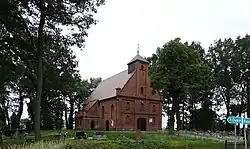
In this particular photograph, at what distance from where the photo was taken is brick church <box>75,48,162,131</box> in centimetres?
6241

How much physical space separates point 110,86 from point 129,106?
8023 mm

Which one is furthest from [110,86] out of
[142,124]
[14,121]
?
[14,121]

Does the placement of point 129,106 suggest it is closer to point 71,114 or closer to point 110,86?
point 110,86

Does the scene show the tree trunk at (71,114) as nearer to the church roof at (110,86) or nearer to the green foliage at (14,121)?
the church roof at (110,86)

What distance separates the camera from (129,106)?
63.1m

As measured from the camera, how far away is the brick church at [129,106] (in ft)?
205

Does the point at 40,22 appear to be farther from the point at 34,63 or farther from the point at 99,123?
the point at 99,123

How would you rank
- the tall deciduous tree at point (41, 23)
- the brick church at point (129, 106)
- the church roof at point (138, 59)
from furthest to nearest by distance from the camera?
1. the church roof at point (138, 59)
2. the brick church at point (129, 106)
3. the tall deciduous tree at point (41, 23)

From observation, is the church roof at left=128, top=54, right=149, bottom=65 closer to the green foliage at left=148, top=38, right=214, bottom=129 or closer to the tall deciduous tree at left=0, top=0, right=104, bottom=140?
the green foliage at left=148, top=38, right=214, bottom=129

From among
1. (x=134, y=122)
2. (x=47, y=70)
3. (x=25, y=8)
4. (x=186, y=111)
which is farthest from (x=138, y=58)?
(x=25, y=8)

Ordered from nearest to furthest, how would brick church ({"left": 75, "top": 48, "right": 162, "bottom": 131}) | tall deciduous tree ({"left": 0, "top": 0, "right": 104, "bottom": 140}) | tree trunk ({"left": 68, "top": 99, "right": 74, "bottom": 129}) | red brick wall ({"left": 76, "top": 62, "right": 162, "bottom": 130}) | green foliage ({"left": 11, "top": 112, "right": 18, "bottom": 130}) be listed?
1. tall deciduous tree ({"left": 0, "top": 0, "right": 104, "bottom": 140})
2. red brick wall ({"left": 76, "top": 62, "right": 162, "bottom": 130})
3. brick church ({"left": 75, "top": 48, "right": 162, "bottom": 131})
4. green foliage ({"left": 11, "top": 112, "right": 18, "bottom": 130})
5. tree trunk ({"left": 68, "top": 99, "right": 74, "bottom": 129})

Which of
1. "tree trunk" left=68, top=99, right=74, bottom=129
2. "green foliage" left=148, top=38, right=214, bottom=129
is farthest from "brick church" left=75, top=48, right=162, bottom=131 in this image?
"tree trunk" left=68, top=99, right=74, bottom=129

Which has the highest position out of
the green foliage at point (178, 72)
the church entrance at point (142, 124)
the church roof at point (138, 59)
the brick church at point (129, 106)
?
the church roof at point (138, 59)

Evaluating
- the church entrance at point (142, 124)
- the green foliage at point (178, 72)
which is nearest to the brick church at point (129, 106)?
the church entrance at point (142, 124)
